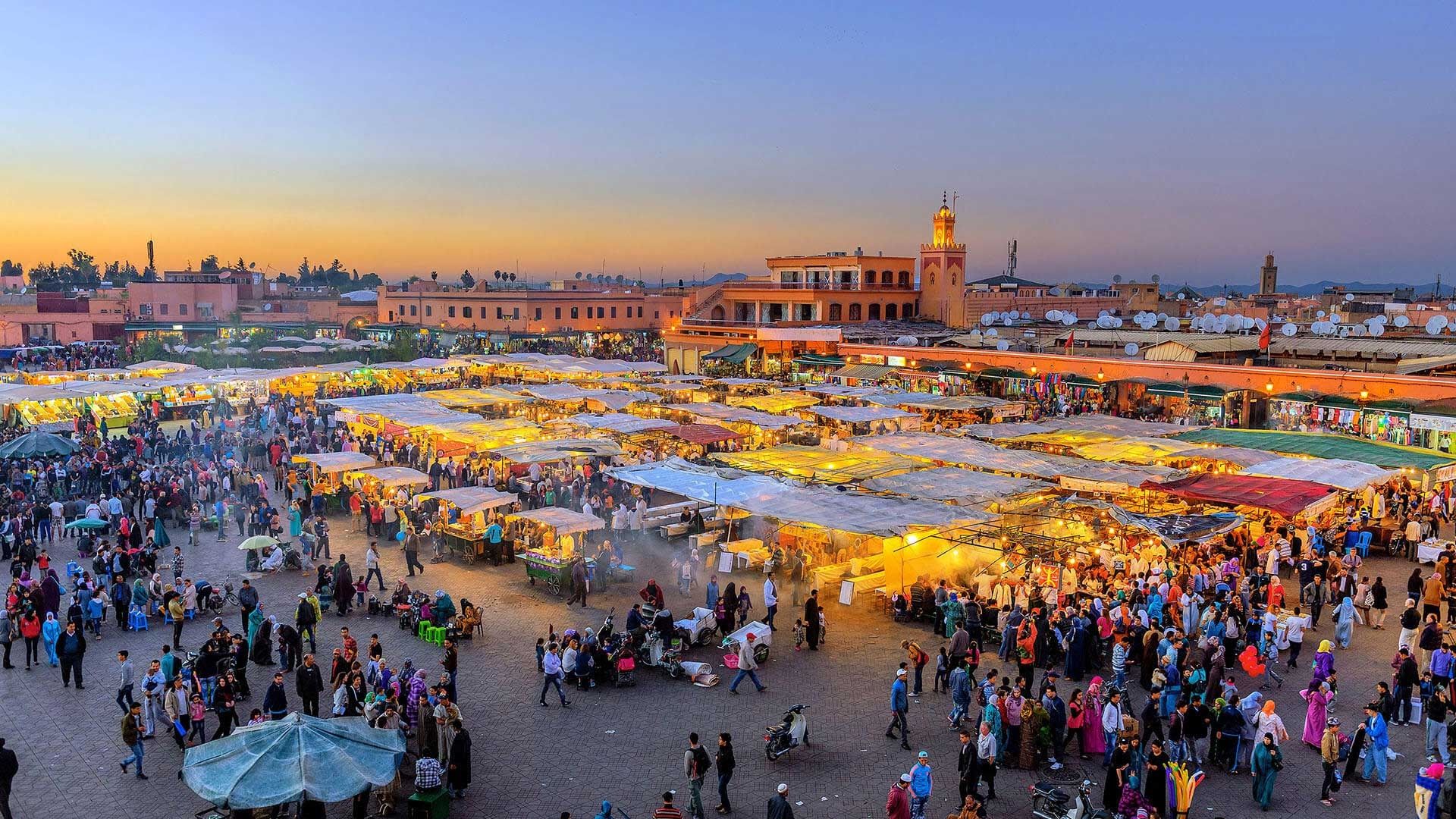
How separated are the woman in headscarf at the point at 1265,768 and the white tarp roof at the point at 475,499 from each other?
12.5m

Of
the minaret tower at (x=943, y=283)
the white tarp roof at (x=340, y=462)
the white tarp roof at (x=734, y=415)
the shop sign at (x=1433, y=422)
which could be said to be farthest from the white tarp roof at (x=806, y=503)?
the minaret tower at (x=943, y=283)

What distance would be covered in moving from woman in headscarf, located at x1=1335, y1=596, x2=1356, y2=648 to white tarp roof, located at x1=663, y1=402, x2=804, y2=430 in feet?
46.6

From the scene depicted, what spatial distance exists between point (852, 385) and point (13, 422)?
83.6 ft

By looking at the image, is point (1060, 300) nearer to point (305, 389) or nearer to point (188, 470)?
point (305, 389)

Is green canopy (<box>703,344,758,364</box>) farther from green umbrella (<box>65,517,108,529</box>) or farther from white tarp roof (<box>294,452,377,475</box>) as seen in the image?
green umbrella (<box>65,517,108,529</box>)

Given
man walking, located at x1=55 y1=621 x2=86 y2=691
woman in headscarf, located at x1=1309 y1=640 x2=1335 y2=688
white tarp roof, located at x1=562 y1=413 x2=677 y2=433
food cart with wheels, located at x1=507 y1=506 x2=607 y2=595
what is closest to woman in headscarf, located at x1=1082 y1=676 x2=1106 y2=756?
woman in headscarf, located at x1=1309 y1=640 x2=1335 y2=688

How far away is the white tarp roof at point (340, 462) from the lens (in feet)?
69.9

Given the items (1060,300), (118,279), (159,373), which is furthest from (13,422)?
(118,279)

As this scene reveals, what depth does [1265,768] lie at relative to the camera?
952cm

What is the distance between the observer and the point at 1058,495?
18375mm

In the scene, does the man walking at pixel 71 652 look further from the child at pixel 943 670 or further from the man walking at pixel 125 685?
the child at pixel 943 670

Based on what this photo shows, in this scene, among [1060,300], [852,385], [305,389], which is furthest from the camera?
[1060,300]

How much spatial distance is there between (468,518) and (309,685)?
704cm

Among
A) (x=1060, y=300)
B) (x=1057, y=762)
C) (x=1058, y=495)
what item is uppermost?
(x=1060, y=300)
